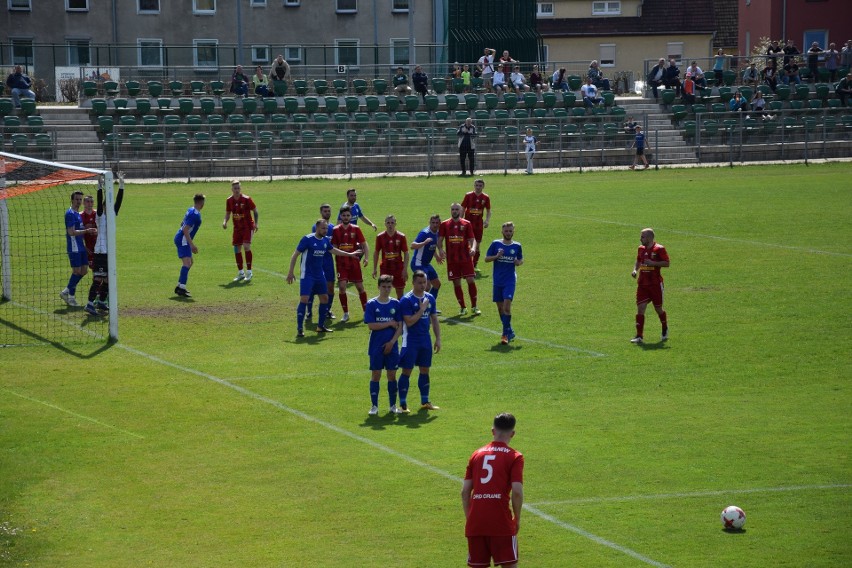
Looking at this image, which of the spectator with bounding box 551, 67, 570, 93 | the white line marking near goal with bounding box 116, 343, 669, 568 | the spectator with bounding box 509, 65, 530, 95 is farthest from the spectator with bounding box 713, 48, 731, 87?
the white line marking near goal with bounding box 116, 343, 669, 568

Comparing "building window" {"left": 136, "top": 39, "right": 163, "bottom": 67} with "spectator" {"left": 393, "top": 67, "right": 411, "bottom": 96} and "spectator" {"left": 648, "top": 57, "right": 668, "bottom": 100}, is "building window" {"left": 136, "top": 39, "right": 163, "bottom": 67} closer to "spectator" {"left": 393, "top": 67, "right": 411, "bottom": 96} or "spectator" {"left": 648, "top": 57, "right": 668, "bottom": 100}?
"spectator" {"left": 393, "top": 67, "right": 411, "bottom": 96}

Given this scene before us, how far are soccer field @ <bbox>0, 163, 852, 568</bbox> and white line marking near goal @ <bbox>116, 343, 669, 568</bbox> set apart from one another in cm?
5

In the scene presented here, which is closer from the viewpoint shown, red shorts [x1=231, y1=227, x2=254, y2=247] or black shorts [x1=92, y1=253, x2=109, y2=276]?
black shorts [x1=92, y1=253, x2=109, y2=276]

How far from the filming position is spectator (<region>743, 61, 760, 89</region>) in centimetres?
5672

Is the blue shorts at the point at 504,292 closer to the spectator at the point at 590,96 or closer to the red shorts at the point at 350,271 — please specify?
the red shorts at the point at 350,271

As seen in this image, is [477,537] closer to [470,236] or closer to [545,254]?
[470,236]

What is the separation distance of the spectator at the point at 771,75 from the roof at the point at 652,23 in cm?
2960

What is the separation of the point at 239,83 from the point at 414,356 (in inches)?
1516

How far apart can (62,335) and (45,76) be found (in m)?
40.6

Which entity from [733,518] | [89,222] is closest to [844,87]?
[89,222]

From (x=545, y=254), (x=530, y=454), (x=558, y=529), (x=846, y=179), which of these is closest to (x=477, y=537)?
(x=558, y=529)

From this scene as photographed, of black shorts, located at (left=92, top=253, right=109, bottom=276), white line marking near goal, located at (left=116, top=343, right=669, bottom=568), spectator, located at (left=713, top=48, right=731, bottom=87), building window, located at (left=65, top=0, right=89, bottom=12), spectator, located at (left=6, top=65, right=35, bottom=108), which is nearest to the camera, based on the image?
white line marking near goal, located at (left=116, top=343, right=669, bottom=568)

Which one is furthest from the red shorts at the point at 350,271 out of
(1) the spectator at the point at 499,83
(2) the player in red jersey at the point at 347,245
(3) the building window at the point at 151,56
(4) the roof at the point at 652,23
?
(4) the roof at the point at 652,23

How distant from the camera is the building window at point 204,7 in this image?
209 ft
